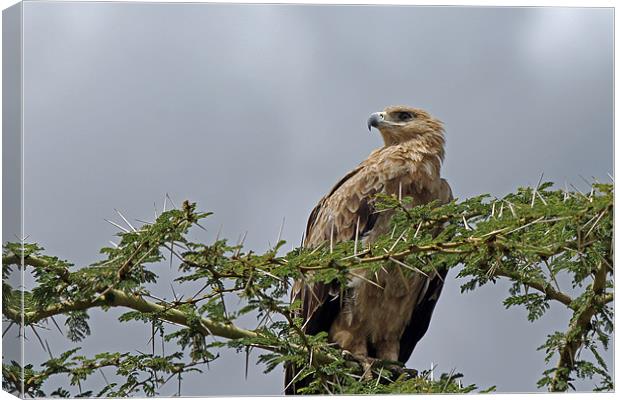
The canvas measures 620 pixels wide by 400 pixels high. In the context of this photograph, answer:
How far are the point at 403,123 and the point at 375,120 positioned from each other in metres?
0.33

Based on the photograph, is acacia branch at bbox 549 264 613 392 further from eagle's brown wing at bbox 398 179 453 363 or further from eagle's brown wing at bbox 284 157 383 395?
eagle's brown wing at bbox 284 157 383 395

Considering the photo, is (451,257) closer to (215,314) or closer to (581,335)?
(215,314)

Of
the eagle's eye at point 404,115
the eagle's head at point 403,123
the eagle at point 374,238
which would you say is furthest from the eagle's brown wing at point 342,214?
the eagle's eye at point 404,115

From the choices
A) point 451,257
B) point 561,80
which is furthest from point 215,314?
point 561,80

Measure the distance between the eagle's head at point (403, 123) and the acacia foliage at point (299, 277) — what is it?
4.08 feet

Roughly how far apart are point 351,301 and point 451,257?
2258 millimetres

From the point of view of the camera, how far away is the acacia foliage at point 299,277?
16.5ft

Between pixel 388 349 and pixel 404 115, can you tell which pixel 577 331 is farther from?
pixel 404 115

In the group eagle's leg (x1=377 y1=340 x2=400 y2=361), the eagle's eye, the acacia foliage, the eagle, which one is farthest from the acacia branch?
the eagle's eye

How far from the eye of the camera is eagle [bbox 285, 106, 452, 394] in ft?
24.1

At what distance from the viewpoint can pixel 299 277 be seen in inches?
199

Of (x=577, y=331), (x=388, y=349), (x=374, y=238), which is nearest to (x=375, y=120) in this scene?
(x=374, y=238)

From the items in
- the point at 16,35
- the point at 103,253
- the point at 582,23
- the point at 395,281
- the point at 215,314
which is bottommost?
the point at 215,314

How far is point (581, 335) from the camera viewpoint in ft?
20.9
